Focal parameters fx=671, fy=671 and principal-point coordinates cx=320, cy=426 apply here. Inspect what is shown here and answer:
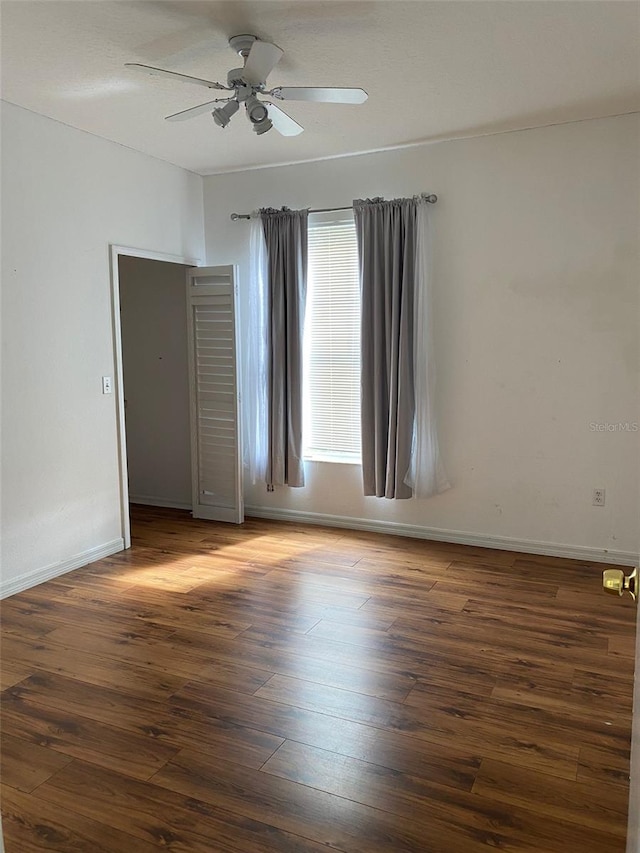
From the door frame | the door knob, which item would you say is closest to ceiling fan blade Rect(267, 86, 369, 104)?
the door frame

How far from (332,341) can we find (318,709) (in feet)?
10.1

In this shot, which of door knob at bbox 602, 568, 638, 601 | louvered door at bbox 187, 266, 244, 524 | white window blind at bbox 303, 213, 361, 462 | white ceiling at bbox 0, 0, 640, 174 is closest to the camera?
door knob at bbox 602, 568, 638, 601

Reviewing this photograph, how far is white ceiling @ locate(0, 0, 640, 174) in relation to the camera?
110 inches

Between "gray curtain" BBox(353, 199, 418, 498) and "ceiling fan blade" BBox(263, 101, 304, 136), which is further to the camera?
"gray curtain" BBox(353, 199, 418, 498)

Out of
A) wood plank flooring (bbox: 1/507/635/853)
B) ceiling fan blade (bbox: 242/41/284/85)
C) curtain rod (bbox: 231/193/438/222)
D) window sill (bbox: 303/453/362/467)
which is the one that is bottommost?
wood plank flooring (bbox: 1/507/635/853)

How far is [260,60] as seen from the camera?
9.52ft

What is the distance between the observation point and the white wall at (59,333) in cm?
395

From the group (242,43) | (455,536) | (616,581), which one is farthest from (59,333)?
(616,581)

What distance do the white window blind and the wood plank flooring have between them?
1.21m

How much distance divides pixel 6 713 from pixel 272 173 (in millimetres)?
4177

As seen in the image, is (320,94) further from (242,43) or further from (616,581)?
(616,581)

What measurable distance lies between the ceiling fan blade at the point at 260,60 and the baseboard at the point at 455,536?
3.23 m

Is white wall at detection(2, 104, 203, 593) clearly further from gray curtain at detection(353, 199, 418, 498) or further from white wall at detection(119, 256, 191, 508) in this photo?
gray curtain at detection(353, 199, 418, 498)

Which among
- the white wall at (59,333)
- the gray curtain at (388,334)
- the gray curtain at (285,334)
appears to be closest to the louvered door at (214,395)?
the gray curtain at (285,334)
